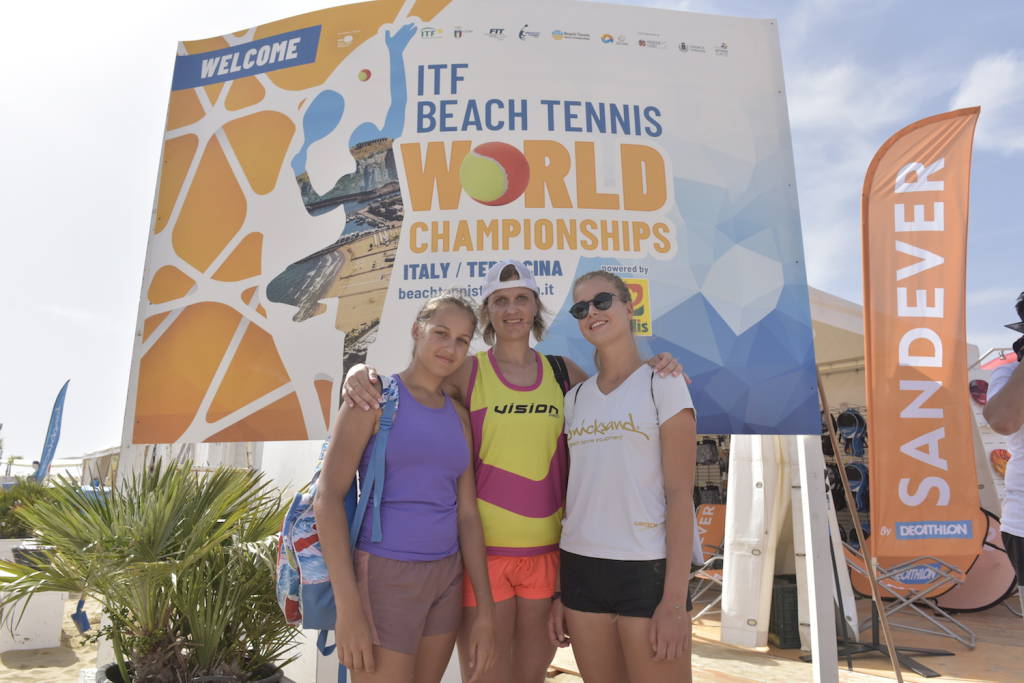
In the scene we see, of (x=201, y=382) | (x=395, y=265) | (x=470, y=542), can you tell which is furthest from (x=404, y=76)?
(x=470, y=542)

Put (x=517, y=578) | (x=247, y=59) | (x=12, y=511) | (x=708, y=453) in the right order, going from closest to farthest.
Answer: (x=517, y=578) → (x=247, y=59) → (x=12, y=511) → (x=708, y=453)

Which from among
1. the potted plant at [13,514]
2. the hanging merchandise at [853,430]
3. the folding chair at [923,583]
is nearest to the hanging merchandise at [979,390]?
the hanging merchandise at [853,430]

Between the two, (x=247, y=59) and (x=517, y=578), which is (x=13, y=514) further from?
(x=517, y=578)

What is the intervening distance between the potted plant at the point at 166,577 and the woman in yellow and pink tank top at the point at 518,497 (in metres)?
1.04

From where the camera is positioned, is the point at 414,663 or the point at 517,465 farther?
the point at 517,465

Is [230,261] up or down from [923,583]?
up

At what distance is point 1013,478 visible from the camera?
7.90ft

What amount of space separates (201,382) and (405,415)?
1992 millimetres

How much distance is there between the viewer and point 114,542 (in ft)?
8.05

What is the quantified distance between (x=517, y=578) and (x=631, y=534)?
0.43m

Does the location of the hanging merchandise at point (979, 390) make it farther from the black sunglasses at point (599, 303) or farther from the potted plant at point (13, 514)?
the potted plant at point (13, 514)

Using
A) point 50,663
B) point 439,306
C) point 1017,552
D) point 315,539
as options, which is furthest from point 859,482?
point 50,663

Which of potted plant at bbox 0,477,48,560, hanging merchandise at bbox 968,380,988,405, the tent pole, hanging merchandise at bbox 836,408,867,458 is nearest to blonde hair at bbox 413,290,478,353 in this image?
the tent pole

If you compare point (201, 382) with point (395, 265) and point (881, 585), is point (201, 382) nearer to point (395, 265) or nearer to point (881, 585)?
point (395, 265)
